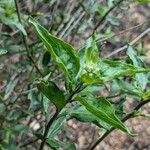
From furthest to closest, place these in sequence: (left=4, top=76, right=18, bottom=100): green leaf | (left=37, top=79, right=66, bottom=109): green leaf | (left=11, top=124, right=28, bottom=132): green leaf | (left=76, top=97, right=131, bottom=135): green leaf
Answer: (left=4, top=76, right=18, bottom=100): green leaf → (left=11, top=124, right=28, bottom=132): green leaf → (left=37, top=79, right=66, bottom=109): green leaf → (left=76, top=97, right=131, bottom=135): green leaf

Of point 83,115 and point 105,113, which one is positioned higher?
point 105,113

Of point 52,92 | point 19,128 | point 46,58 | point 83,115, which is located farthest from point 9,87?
point 52,92

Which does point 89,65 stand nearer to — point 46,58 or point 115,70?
point 115,70

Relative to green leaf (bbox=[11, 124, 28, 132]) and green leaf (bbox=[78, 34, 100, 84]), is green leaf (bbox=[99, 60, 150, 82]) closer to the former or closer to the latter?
green leaf (bbox=[78, 34, 100, 84])

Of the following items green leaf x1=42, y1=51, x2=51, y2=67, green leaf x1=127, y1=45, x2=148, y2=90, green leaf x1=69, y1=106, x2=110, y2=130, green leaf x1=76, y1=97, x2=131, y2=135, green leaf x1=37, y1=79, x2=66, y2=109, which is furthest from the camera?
green leaf x1=42, y1=51, x2=51, y2=67

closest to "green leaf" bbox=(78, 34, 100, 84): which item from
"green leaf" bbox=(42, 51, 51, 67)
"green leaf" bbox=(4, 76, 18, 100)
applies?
"green leaf" bbox=(42, 51, 51, 67)

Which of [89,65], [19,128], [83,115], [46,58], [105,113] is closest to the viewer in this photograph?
[105,113]
